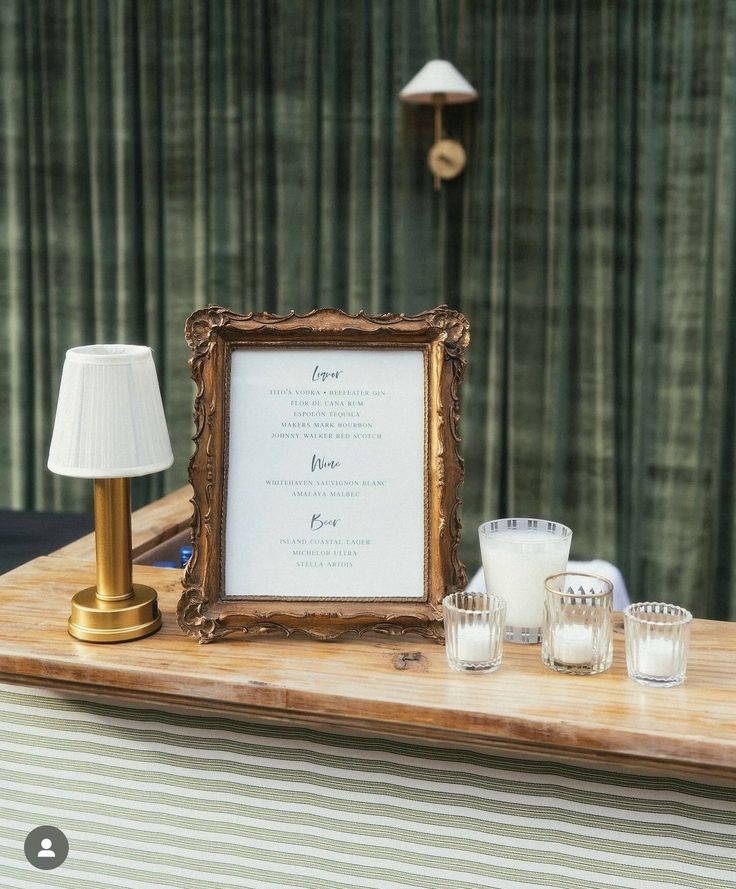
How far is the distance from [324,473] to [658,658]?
1.10ft

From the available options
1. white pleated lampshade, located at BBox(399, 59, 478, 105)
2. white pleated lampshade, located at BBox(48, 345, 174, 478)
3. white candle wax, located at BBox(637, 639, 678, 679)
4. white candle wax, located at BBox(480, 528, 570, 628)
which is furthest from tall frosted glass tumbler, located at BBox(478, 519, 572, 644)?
white pleated lampshade, located at BBox(399, 59, 478, 105)

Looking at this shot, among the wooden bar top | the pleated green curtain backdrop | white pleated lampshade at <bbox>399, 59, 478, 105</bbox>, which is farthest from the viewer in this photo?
the pleated green curtain backdrop

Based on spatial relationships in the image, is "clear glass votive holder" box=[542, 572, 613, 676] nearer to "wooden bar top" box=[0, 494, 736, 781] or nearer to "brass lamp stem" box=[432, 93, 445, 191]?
"wooden bar top" box=[0, 494, 736, 781]

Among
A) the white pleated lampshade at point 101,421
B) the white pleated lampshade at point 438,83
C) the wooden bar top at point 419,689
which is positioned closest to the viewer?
the wooden bar top at point 419,689

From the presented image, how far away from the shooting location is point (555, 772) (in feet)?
2.77

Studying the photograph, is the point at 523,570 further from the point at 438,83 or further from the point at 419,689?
the point at 438,83

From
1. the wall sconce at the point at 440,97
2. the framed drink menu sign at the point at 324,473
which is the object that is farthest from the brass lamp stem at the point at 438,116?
the framed drink menu sign at the point at 324,473

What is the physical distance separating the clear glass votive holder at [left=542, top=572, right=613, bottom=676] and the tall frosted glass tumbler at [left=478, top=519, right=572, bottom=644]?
0.14 feet

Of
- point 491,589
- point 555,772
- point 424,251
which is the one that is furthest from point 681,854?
point 424,251

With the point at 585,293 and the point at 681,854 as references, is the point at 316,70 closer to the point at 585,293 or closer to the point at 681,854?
the point at 585,293

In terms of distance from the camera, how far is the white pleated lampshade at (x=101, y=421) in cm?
86

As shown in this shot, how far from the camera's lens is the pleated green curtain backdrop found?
10.4 feet

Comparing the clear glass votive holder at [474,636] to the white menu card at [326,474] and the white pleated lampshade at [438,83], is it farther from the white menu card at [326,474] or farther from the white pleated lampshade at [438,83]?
the white pleated lampshade at [438,83]

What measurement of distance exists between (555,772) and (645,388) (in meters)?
2.56
